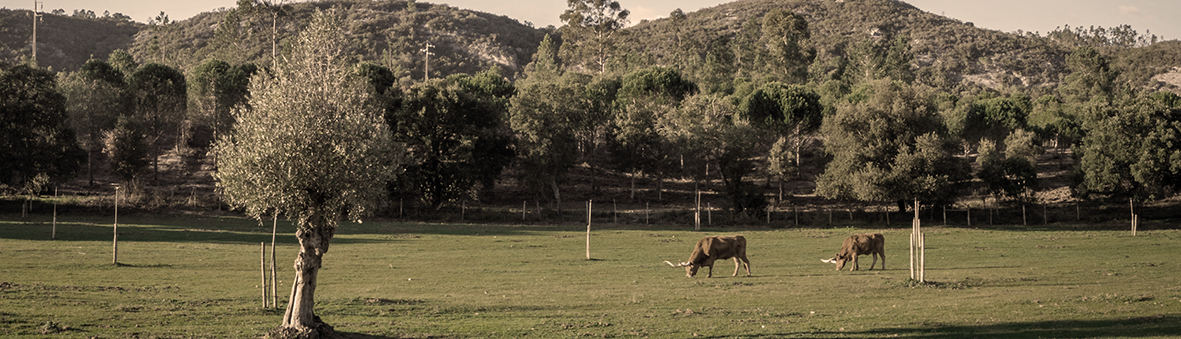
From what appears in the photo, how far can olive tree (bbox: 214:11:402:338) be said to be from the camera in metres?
18.9

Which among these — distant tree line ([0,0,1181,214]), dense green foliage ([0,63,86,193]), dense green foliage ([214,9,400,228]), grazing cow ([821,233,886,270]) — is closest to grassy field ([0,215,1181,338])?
grazing cow ([821,233,886,270])

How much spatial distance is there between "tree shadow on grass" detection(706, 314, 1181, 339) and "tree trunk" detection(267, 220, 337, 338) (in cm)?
994

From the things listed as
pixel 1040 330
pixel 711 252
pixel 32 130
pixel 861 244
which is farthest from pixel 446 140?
pixel 1040 330

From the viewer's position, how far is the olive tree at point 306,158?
18859mm

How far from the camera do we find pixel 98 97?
283 ft

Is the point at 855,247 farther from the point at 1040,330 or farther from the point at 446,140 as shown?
the point at 446,140

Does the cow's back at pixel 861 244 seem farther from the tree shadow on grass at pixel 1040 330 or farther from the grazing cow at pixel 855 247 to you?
the tree shadow on grass at pixel 1040 330

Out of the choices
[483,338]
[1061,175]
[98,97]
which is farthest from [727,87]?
[483,338]

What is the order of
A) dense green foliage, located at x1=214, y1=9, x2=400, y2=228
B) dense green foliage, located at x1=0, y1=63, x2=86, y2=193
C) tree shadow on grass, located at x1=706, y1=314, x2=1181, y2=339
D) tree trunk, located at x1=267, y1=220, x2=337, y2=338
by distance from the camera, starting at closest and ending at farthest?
dense green foliage, located at x1=214, y1=9, x2=400, y2=228, tree trunk, located at x1=267, y1=220, x2=337, y2=338, tree shadow on grass, located at x1=706, y1=314, x2=1181, y2=339, dense green foliage, located at x1=0, y1=63, x2=86, y2=193

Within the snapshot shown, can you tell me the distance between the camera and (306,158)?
18.9m

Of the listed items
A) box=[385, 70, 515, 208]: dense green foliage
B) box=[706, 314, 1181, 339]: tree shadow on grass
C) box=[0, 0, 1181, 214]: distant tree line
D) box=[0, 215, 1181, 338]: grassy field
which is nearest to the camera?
box=[706, 314, 1181, 339]: tree shadow on grass

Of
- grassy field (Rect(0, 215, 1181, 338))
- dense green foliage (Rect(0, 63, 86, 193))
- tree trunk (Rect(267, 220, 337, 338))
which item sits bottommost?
grassy field (Rect(0, 215, 1181, 338))

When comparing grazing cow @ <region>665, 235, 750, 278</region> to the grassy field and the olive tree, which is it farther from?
the olive tree

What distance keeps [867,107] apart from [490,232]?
3763 centimetres
